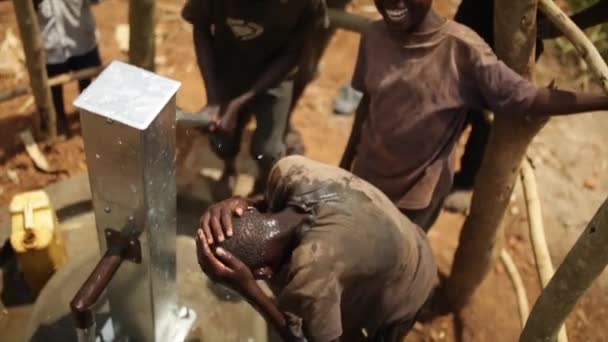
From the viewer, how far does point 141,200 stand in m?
1.88

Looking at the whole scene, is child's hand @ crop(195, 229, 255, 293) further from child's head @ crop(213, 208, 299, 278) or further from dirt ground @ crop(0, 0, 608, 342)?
dirt ground @ crop(0, 0, 608, 342)

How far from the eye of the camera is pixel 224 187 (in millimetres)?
3391

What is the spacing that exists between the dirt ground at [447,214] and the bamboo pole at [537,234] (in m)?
0.75

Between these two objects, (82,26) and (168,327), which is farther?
(82,26)

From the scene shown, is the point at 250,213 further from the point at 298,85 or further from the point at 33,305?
the point at 298,85

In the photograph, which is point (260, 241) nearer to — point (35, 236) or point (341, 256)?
point (341, 256)

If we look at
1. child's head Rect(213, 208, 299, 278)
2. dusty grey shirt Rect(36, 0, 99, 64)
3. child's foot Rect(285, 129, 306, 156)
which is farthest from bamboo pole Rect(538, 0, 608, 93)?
dusty grey shirt Rect(36, 0, 99, 64)

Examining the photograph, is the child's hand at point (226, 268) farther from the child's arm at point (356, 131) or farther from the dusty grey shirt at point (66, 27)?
the dusty grey shirt at point (66, 27)

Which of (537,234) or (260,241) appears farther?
(537,234)

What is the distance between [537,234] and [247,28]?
1294mm

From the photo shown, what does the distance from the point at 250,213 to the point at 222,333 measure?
690mm

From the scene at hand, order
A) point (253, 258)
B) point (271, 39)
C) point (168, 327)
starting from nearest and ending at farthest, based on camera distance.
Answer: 1. point (253, 258)
2. point (168, 327)
3. point (271, 39)

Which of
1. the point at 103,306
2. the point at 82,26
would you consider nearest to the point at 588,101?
the point at 103,306

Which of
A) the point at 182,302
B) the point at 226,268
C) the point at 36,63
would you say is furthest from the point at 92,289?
the point at 36,63
